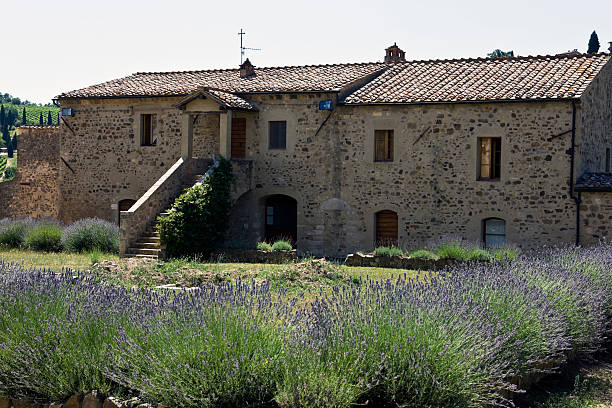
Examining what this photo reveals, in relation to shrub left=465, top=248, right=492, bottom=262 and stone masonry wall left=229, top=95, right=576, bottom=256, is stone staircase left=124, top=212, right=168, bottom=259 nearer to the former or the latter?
stone masonry wall left=229, top=95, right=576, bottom=256

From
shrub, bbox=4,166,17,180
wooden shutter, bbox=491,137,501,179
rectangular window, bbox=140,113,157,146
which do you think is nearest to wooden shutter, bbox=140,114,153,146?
rectangular window, bbox=140,113,157,146

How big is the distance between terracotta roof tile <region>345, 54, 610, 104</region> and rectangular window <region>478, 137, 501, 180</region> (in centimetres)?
110

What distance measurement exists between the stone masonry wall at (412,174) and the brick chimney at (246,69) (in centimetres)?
268

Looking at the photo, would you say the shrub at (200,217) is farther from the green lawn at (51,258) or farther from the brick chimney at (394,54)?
the brick chimney at (394,54)

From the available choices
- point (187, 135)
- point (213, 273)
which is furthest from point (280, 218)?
point (213, 273)

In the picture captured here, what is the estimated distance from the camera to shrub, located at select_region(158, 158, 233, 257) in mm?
18172

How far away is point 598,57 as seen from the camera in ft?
64.7

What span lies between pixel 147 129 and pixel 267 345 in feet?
56.2

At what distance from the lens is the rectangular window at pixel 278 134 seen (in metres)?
20.7

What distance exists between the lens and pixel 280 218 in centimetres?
2131

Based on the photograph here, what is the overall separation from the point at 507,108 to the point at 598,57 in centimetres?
349

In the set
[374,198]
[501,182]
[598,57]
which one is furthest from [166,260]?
[598,57]

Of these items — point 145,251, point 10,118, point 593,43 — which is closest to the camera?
point 145,251

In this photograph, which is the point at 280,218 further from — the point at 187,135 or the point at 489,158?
the point at 489,158
